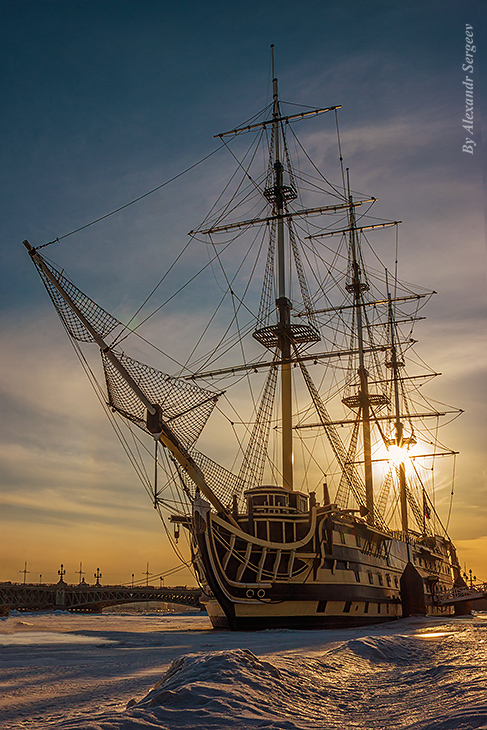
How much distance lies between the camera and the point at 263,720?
7910 millimetres

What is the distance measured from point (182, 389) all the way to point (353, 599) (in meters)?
16.3

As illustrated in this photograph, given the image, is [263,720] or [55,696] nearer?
[263,720]

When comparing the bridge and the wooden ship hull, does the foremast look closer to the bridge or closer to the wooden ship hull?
the wooden ship hull

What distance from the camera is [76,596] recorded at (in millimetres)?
125750

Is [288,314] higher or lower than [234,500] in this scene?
higher

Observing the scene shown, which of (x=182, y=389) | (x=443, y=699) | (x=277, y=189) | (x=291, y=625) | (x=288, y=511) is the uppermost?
(x=277, y=189)

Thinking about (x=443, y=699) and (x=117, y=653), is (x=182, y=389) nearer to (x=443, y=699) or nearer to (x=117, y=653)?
(x=117, y=653)

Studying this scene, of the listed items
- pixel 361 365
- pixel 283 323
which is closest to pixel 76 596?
pixel 361 365

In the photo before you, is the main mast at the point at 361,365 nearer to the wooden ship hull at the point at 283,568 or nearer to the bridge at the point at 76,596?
the wooden ship hull at the point at 283,568

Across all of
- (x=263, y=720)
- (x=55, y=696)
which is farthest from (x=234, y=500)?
(x=263, y=720)

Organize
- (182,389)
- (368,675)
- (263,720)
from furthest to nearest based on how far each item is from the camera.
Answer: (182,389), (368,675), (263,720)

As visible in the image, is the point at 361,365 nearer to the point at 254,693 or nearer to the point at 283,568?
the point at 283,568

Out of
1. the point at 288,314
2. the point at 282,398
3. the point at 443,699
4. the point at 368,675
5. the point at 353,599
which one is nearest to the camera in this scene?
the point at 443,699

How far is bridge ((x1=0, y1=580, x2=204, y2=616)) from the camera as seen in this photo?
105 metres
